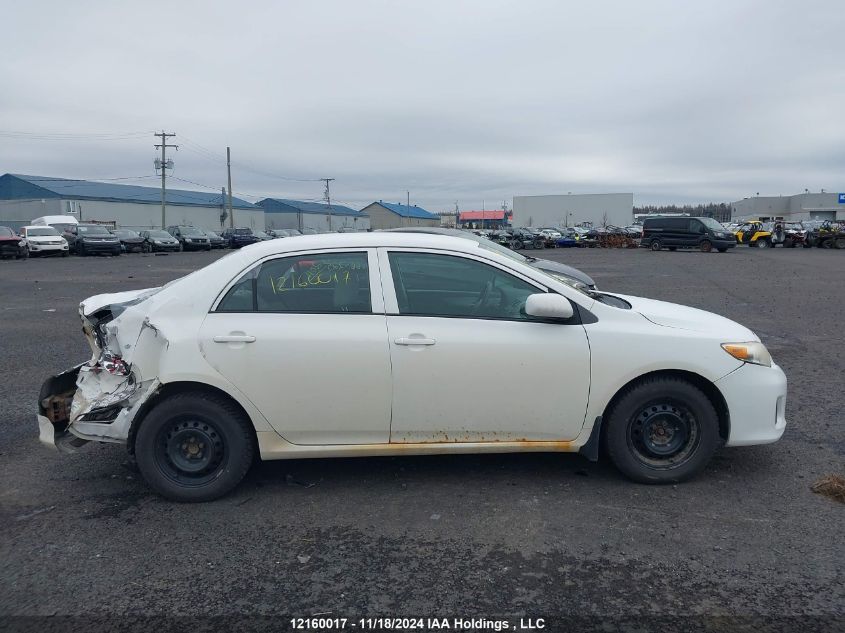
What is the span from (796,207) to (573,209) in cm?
3979

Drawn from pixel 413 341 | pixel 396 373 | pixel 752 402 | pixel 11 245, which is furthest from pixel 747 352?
pixel 11 245

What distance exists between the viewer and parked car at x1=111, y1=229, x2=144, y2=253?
38.2 m

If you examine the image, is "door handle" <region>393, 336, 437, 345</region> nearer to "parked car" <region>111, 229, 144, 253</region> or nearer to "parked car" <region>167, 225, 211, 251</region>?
"parked car" <region>111, 229, 144, 253</region>

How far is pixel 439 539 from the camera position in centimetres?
361

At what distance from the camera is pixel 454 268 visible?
4.30m

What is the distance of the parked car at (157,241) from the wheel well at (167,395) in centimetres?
3848

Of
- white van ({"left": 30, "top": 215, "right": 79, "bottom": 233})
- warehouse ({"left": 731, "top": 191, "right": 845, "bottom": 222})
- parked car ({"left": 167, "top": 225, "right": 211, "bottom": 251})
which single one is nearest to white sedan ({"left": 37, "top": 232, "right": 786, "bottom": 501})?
white van ({"left": 30, "top": 215, "right": 79, "bottom": 233})

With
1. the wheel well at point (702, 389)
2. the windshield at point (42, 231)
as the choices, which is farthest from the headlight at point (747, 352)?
the windshield at point (42, 231)

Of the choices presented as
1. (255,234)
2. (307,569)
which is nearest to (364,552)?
(307,569)

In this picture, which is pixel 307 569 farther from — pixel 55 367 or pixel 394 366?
pixel 55 367

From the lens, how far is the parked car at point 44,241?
32.6 meters

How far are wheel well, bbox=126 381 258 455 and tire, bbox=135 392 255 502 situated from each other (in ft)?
0.08

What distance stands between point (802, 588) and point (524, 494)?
5.11 feet

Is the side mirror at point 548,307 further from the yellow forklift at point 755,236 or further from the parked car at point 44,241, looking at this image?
→ the yellow forklift at point 755,236
